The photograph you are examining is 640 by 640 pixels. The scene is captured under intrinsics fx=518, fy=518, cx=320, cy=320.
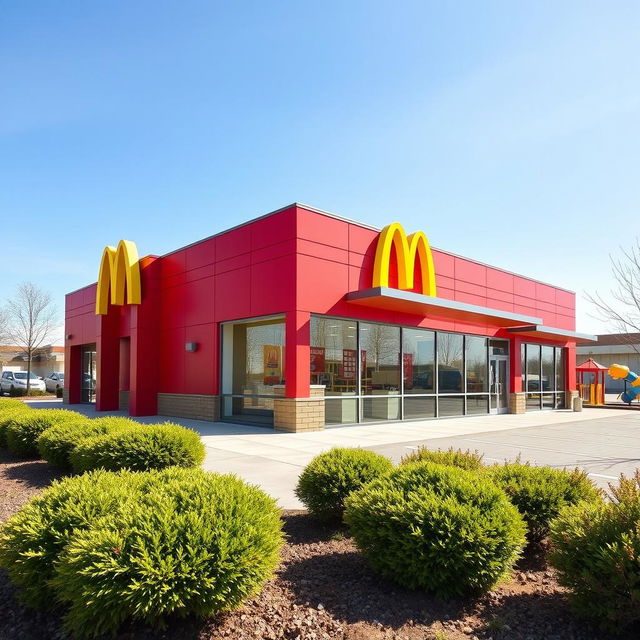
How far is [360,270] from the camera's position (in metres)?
16.4

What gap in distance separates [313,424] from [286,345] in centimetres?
236

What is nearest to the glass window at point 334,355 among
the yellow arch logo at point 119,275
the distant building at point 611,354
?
the yellow arch logo at point 119,275

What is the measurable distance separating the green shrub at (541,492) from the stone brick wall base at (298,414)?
31.2ft

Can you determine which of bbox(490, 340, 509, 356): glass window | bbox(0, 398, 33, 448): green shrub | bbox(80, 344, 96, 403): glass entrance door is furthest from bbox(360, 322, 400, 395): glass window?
bbox(80, 344, 96, 403): glass entrance door

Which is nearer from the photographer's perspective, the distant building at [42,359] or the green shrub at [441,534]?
the green shrub at [441,534]

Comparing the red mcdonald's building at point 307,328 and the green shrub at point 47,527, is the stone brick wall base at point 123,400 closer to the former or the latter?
the red mcdonald's building at point 307,328

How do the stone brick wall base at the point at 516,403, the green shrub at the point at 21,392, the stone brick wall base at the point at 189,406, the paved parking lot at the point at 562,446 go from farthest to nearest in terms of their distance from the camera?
1. the green shrub at the point at 21,392
2. the stone brick wall base at the point at 516,403
3. the stone brick wall base at the point at 189,406
4. the paved parking lot at the point at 562,446

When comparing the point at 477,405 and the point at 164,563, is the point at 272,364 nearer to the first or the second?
the point at 477,405

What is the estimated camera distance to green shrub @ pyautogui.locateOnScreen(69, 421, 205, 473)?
6.79m

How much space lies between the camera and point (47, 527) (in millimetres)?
3707

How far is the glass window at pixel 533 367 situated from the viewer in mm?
25456

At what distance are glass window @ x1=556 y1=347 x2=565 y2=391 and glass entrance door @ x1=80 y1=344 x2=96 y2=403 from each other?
80.9ft

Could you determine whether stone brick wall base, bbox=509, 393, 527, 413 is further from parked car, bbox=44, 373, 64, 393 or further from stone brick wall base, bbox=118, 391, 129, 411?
parked car, bbox=44, 373, 64, 393

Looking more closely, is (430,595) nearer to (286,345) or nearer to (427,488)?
(427,488)
